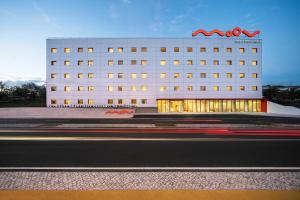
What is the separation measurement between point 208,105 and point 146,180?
43.4m

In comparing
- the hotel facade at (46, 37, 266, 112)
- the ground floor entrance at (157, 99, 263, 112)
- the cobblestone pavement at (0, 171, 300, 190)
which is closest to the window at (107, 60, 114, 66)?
the hotel facade at (46, 37, 266, 112)

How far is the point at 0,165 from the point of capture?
22.6ft

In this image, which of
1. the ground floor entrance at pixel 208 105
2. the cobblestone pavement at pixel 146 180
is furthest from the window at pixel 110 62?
the cobblestone pavement at pixel 146 180

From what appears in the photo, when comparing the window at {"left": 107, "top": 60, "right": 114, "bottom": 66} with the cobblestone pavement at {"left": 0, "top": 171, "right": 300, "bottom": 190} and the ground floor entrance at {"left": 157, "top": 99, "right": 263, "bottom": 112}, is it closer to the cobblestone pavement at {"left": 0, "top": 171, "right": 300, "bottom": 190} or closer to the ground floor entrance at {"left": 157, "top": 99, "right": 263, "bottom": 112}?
the ground floor entrance at {"left": 157, "top": 99, "right": 263, "bottom": 112}

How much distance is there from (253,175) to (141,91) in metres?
41.5

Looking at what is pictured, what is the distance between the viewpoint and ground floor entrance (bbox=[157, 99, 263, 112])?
46500mm

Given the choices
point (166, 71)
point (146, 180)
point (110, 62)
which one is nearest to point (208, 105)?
point (166, 71)

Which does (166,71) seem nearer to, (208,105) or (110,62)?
(208,105)

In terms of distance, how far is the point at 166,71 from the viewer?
4656cm

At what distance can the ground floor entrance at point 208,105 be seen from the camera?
153ft

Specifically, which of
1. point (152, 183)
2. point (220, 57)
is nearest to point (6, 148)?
point (152, 183)

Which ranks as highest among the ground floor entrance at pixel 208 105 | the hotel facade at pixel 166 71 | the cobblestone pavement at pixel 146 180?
the hotel facade at pixel 166 71

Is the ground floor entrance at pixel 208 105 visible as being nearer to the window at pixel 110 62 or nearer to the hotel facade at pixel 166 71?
the hotel facade at pixel 166 71

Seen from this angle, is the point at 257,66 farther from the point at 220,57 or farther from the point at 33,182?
the point at 33,182
